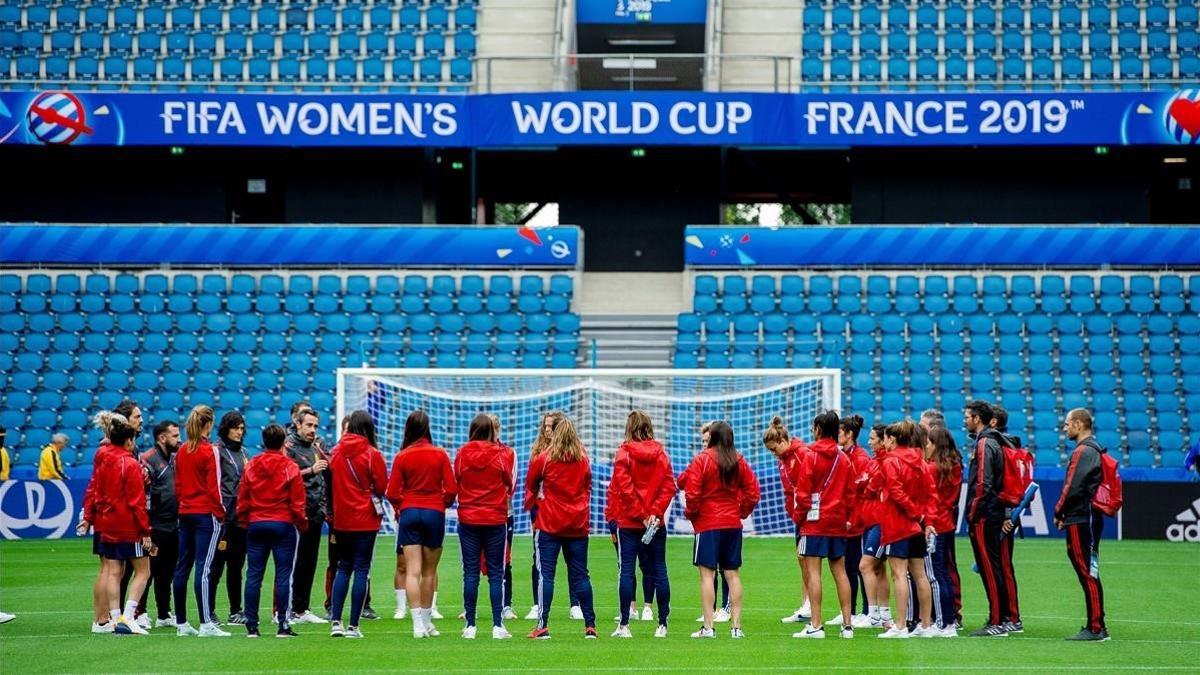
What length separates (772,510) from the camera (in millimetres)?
25094

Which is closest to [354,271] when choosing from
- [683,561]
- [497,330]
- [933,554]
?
[497,330]

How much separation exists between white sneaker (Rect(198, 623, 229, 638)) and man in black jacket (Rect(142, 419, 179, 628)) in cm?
86

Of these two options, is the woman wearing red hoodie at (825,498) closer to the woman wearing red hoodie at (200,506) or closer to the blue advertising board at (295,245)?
the woman wearing red hoodie at (200,506)

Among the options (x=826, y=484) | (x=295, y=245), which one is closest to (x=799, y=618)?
(x=826, y=484)

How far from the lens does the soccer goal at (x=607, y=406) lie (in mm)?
24641

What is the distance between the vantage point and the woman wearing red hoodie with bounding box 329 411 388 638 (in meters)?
13.3

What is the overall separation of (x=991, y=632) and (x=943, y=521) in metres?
1.11

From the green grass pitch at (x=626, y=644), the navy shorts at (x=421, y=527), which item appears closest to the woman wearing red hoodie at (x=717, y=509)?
the green grass pitch at (x=626, y=644)

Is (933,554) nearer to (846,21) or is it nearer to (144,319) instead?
(144,319)

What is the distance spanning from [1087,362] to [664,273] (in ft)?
28.4

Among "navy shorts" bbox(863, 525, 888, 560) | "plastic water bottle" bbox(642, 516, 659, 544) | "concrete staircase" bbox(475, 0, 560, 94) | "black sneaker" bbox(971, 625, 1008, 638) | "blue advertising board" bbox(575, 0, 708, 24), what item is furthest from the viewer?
"blue advertising board" bbox(575, 0, 708, 24)

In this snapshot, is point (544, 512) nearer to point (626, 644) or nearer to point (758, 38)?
point (626, 644)

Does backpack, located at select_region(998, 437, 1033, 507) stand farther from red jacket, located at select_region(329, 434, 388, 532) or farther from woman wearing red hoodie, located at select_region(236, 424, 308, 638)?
woman wearing red hoodie, located at select_region(236, 424, 308, 638)

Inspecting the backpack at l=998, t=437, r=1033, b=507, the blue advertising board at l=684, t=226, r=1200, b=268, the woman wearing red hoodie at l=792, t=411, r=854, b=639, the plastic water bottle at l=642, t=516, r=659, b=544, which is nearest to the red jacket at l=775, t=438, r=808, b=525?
the woman wearing red hoodie at l=792, t=411, r=854, b=639
